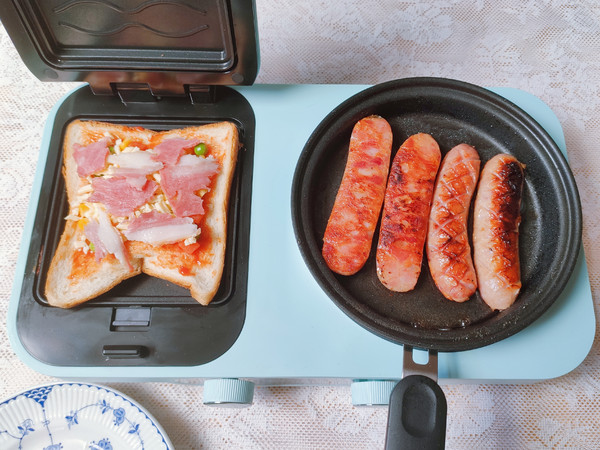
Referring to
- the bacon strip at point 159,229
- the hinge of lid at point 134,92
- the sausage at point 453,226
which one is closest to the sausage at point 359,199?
the sausage at point 453,226

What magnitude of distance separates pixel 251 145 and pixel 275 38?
74cm

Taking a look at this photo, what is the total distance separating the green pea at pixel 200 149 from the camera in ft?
5.34

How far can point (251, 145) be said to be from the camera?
1.71 m

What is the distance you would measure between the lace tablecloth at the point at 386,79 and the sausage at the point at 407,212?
486 millimetres

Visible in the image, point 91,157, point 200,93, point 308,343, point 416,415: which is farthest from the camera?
point 200,93

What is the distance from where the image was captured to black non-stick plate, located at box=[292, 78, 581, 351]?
1417 mm

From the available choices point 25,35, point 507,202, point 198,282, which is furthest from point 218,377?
point 25,35

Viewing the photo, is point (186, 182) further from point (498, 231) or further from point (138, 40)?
point (498, 231)

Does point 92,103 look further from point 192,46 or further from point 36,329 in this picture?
point 36,329

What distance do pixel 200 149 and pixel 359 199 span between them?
57 centimetres

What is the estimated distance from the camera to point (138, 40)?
156 cm

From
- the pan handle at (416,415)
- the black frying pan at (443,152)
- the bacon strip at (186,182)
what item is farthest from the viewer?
the bacon strip at (186,182)

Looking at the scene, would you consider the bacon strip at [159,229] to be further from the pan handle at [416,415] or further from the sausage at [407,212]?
the pan handle at [416,415]

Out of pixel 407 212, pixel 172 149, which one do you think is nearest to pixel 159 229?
pixel 172 149
